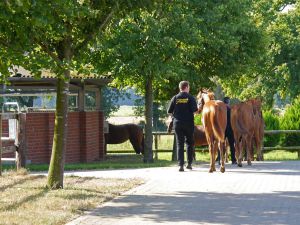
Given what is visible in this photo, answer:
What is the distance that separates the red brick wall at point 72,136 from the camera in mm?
24297

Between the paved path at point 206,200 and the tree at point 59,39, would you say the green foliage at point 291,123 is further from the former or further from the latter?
the tree at point 59,39

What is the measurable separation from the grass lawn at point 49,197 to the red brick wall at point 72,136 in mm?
6943

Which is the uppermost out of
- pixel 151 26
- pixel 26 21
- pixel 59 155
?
pixel 151 26

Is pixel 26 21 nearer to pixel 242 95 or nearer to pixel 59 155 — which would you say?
pixel 59 155

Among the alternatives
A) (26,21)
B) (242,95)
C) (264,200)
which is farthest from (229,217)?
(242,95)

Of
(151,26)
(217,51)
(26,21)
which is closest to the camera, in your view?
(26,21)

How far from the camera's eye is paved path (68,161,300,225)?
10.8 meters

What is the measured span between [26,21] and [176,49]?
43.1 ft

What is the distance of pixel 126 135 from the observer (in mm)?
31125

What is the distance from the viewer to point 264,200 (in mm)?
Result: 12617

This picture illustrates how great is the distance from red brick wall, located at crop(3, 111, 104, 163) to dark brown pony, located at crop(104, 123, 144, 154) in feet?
8.92

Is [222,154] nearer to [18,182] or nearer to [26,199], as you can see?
[18,182]

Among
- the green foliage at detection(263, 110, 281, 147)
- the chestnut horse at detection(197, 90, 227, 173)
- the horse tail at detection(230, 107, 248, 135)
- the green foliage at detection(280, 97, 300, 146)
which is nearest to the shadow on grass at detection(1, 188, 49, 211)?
the chestnut horse at detection(197, 90, 227, 173)

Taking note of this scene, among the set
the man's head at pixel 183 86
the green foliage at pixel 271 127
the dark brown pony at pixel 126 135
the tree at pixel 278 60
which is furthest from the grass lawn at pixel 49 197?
the tree at pixel 278 60
